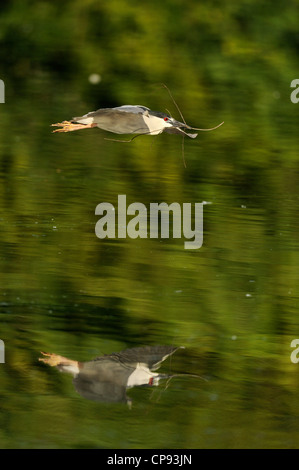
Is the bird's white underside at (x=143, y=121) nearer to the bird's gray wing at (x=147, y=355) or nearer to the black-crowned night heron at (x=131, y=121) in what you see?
the black-crowned night heron at (x=131, y=121)

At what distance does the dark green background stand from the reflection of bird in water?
0.02m

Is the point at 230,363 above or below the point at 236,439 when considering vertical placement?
above

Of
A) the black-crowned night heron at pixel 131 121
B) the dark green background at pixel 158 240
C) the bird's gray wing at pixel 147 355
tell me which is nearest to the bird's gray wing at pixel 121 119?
the black-crowned night heron at pixel 131 121

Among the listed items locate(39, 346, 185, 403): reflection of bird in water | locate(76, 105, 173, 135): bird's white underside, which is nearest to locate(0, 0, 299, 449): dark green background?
locate(39, 346, 185, 403): reflection of bird in water

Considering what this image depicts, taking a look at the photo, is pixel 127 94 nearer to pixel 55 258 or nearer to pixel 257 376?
pixel 55 258

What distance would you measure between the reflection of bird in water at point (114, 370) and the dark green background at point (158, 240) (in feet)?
0.08

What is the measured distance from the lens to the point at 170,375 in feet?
5.82

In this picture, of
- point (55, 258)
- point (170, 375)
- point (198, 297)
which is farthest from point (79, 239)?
point (170, 375)

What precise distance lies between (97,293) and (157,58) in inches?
44.7

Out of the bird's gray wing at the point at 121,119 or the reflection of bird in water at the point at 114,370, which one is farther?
the bird's gray wing at the point at 121,119

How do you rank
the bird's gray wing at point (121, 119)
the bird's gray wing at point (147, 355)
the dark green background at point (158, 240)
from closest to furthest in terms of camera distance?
the dark green background at point (158, 240) < the bird's gray wing at point (147, 355) < the bird's gray wing at point (121, 119)

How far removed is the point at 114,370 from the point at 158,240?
594 mm

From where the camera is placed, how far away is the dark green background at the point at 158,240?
1.70 m

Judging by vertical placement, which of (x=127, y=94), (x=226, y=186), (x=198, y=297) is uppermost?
(x=127, y=94)
